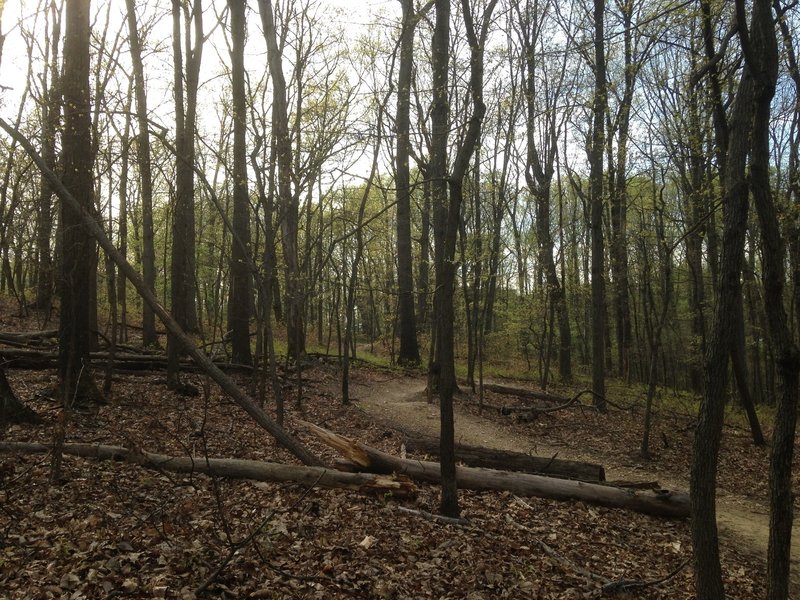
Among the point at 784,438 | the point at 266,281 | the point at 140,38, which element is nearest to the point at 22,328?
the point at 140,38

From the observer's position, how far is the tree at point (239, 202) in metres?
10.1

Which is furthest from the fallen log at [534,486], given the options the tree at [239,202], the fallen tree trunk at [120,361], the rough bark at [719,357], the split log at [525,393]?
the split log at [525,393]

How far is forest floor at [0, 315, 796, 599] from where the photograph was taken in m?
4.11

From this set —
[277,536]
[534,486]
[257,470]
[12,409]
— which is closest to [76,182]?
[12,409]

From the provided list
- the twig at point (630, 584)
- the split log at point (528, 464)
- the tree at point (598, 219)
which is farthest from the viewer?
the tree at point (598, 219)

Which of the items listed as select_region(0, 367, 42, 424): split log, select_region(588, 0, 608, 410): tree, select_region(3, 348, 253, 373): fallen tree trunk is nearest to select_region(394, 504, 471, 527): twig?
select_region(0, 367, 42, 424): split log

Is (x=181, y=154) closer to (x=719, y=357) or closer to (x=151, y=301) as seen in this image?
(x=151, y=301)

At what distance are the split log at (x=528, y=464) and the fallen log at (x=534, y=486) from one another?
17.0 inches

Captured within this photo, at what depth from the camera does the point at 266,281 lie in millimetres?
8562

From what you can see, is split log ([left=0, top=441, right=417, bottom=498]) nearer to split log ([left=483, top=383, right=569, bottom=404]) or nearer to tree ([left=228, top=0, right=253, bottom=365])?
tree ([left=228, top=0, right=253, bottom=365])

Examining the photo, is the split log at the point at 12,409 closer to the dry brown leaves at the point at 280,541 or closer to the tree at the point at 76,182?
the dry brown leaves at the point at 280,541

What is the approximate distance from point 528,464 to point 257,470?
399cm

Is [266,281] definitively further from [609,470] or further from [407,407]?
[609,470]

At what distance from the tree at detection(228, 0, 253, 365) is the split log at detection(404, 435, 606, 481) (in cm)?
531
